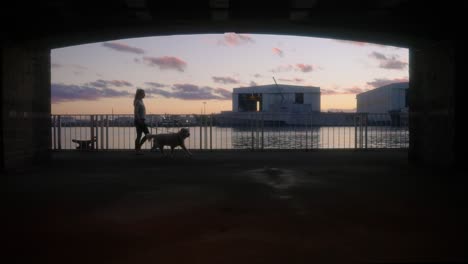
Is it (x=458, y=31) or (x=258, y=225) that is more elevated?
(x=458, y=31)

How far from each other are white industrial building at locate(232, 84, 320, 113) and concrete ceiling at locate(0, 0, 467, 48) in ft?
217

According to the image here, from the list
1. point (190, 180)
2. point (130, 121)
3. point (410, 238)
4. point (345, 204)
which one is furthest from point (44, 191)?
point (130, 121)

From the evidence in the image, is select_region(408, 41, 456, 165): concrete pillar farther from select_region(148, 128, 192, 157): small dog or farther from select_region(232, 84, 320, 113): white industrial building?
select_region(232, 84, 320, 113): white industrial building

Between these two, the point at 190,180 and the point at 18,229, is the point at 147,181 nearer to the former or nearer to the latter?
the point at 190,180

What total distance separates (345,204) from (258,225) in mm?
1556

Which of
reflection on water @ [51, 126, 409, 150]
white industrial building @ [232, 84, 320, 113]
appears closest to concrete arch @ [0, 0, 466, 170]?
reflection on water @ [51, 126, 409, 150]

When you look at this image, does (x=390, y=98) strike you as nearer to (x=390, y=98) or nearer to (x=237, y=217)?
(x=390, y=98)

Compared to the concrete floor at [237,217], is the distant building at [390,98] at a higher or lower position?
higher

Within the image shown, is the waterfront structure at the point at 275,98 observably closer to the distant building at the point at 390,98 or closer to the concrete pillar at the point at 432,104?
the distant building at the point at 390,98

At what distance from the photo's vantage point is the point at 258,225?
365cm

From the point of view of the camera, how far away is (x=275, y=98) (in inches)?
3150

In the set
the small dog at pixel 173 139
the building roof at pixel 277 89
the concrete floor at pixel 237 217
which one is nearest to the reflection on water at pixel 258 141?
the small dog at pixel 173 139

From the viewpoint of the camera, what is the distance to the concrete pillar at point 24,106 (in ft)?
24.3

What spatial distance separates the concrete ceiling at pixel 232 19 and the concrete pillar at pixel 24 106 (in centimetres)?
49
